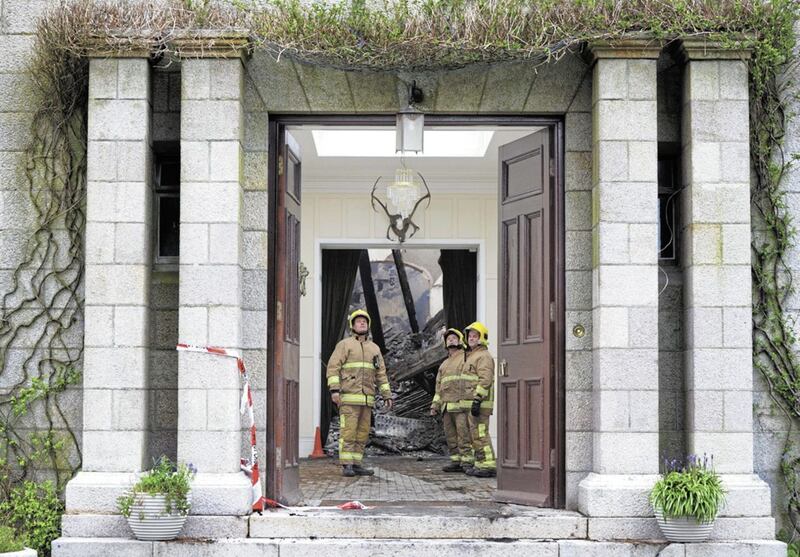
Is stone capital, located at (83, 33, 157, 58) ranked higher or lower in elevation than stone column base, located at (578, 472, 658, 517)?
higher

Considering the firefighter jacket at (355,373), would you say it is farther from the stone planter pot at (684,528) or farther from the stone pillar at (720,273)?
the stone planter pot at (684,528)

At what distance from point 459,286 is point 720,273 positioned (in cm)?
847

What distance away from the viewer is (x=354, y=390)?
12.1 metres

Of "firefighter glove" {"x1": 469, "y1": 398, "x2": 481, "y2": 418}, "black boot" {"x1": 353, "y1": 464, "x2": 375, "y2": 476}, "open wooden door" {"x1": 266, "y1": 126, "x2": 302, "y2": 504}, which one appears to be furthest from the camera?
"black boot" {"x1": 353, "y1": 464, "x2": 375, "y2": 476}

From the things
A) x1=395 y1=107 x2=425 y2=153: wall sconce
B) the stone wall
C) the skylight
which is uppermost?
the skylight

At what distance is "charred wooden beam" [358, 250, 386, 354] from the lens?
17500 mm

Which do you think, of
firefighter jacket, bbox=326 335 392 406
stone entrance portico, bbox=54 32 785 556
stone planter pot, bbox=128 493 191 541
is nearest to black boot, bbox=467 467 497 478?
firefighter jacket, bbox=326 335 392 406

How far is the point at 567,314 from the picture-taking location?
28.3 ft

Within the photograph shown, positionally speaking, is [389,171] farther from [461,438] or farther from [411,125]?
[411,125]

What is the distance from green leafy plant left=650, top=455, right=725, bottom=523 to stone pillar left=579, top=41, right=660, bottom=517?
233 mm

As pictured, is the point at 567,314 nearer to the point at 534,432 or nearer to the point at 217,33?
the point at 534,432

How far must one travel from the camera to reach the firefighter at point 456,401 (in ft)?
41.2

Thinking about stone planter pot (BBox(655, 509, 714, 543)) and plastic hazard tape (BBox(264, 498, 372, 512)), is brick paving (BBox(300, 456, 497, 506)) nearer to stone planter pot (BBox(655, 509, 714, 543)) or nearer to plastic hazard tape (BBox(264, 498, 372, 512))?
plastic hazard tape (BBox(264, 498, 372, 512))

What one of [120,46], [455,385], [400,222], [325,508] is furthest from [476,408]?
[120,46]
